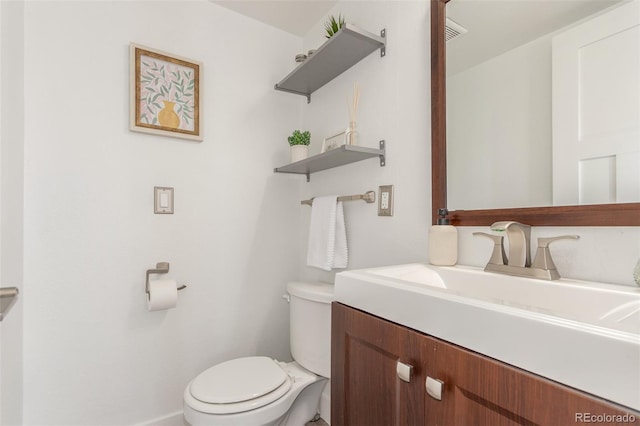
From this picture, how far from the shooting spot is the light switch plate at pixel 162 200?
58.1 inches

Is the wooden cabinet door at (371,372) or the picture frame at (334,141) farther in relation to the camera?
the picture frame at (334,141)

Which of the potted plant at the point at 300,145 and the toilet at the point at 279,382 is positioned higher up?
the potted plant at the point at 300,145

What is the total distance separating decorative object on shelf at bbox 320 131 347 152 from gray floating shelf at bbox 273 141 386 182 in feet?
0.28

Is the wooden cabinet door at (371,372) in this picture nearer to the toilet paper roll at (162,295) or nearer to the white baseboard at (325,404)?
the white baseboard at (325,404)

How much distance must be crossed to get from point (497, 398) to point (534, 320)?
5.3 inches

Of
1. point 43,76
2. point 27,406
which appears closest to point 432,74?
point 43,76

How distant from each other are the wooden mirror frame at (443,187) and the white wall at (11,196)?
4.68 ft

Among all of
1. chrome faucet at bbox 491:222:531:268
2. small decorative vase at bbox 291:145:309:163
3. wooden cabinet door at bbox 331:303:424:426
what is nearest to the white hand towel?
small decorative vase at bbox 291:145:309:163

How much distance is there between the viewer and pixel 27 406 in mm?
1210

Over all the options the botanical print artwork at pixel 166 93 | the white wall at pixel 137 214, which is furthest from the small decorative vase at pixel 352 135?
the botanical print artwork at pixel 166 93

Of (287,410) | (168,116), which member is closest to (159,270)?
(168,116)

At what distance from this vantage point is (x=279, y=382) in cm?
121

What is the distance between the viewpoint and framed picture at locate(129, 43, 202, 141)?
1.43 m

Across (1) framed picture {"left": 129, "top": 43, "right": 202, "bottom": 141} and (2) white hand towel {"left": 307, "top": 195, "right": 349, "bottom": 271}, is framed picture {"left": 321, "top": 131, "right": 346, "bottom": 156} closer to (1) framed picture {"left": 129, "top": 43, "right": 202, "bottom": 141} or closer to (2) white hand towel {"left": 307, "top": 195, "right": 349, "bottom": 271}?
(2) white hand towel {"left": 307, "top": 195, "right": 349, "bottom": 271}
